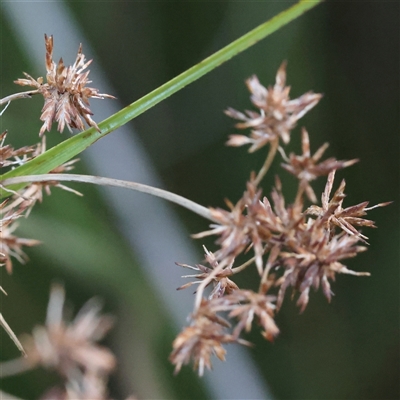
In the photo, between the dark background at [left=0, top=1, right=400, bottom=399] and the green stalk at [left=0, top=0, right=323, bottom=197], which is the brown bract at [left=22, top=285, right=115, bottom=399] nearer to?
the green stalk at [left=0, top=0, right=323, bottom=197]

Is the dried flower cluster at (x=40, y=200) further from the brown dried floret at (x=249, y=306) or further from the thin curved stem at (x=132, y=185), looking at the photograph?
the brown dried floret at (x=249, y=306)

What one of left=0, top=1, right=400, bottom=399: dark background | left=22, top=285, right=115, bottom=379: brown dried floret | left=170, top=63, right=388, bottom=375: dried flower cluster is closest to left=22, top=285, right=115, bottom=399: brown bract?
left=22, top=285, right=115, bottom=379: brown dried floret

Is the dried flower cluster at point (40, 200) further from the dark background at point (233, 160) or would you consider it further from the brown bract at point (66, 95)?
the dark background at point (233, 160)

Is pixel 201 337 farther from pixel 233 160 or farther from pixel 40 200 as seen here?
pixel 233 160

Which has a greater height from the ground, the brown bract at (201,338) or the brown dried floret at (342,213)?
the brown dried floret at (342,213)

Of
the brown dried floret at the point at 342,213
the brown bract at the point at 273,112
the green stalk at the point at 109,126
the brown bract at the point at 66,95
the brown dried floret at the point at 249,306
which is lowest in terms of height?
the brown dried floret at the point at 249,306

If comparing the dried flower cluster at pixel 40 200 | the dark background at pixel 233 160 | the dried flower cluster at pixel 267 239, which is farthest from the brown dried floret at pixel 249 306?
the dark background at pixel 233 160

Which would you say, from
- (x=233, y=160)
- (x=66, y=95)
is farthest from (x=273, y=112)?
(x=233, y=160)

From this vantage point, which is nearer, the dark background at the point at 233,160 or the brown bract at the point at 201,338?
the brown bract at the point at 201,338

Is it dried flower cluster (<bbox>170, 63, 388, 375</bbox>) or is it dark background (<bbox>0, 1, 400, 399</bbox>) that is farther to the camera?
dark background (<bbox>0, 1, 400, 399</bbox>)
